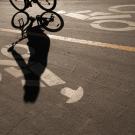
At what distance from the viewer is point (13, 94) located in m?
6.67

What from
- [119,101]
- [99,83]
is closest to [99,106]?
[119,101]

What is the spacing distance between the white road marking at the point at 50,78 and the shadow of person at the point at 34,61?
5.2 inches

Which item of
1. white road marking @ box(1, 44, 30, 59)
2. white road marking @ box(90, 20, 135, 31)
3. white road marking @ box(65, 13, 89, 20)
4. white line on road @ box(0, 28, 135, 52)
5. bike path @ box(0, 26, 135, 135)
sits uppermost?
white road marking @ box(65, 13, 89, 20)

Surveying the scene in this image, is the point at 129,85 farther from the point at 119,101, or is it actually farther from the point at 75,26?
the point at 75,26

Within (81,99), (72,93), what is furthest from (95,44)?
(81,99)

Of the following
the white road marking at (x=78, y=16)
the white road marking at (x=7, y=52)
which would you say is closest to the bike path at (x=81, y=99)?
the white road marking at (x=7, y=52)

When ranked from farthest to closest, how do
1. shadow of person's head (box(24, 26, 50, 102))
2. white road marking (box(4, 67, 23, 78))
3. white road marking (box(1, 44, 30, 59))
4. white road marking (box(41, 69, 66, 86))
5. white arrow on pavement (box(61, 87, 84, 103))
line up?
1. white road marking (box(1, 44, 30, 59))
2. white road marking (box(4, 67, 23, 78))
3. white road marking (box(41, 69, 66, 86))
4. shadow of person's head (box(24, 26, 50, 102))
5. white arrow on pavement (box(61, 87, 84, 103))

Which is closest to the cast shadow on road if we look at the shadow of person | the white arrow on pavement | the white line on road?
the shadow of person

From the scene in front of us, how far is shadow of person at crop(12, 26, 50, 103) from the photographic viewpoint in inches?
266

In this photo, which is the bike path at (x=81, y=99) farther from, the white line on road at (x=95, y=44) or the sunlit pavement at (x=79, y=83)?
the white line on road at (x=95, y=44)

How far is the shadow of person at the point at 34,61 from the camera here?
675cm

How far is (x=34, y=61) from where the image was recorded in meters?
8.02

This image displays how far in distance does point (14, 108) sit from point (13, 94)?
528 millimetres

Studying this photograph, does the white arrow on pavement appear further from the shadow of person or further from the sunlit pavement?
the shadow of person
